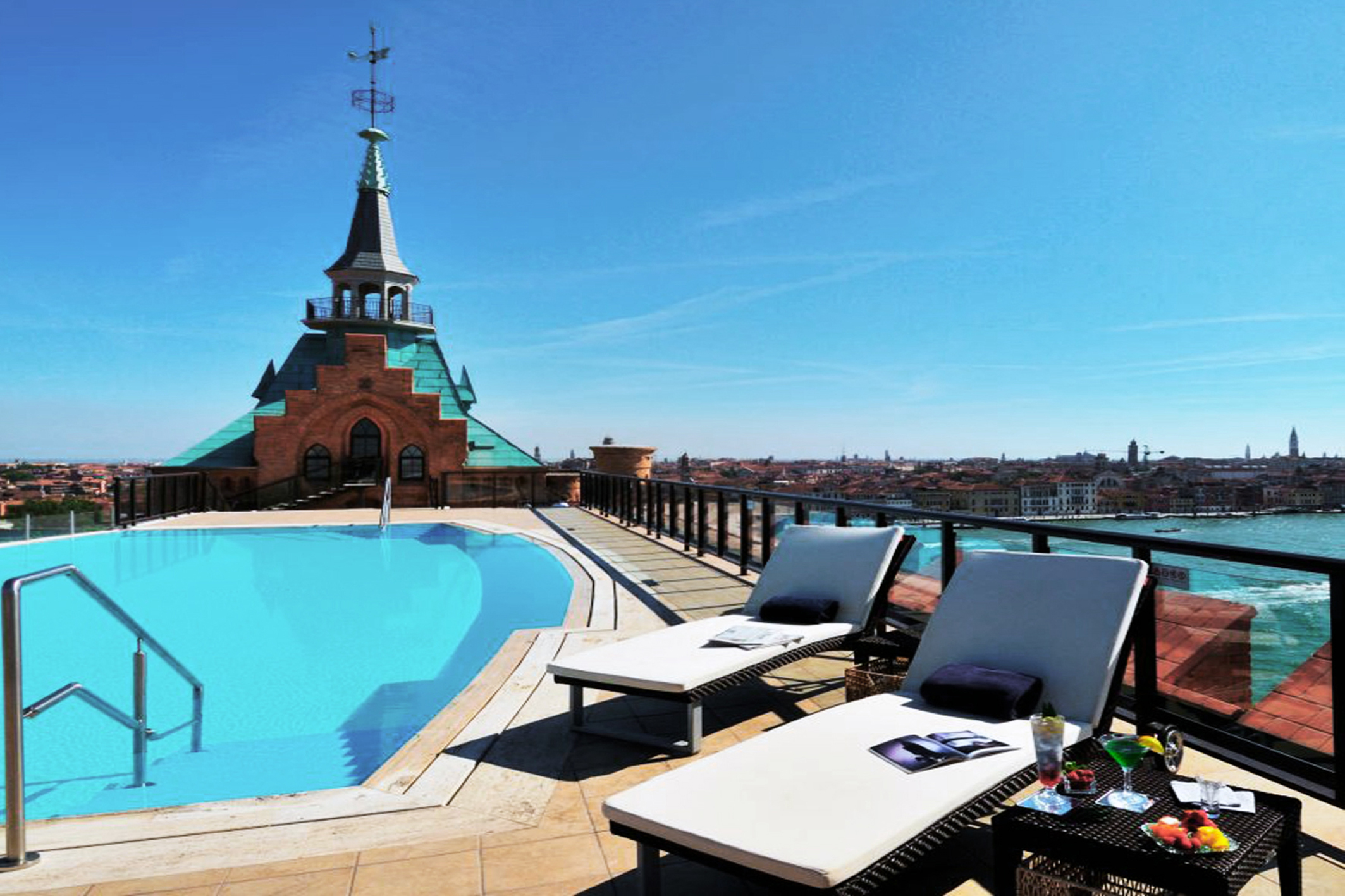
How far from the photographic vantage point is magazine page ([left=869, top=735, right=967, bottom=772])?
2293mm

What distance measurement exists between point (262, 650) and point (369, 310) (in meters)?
22.3

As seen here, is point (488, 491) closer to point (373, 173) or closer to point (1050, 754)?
point (373, 173)

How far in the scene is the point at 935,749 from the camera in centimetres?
239

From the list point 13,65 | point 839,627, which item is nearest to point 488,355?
point 13,65

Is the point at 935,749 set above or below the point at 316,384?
below

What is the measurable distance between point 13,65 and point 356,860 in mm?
13188

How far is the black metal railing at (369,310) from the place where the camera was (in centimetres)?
2619

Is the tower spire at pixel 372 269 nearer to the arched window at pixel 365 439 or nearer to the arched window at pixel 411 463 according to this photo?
the arched window at pixel 365 439

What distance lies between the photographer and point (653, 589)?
7418 millimetres

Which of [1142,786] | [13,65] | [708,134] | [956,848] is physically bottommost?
[956,848]

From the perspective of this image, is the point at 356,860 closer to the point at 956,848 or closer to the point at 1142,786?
the point at 956,848

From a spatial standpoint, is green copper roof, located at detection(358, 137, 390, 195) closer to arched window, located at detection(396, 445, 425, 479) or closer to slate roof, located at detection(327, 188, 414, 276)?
slate roof, located at detection(327, 188, 414, 276)

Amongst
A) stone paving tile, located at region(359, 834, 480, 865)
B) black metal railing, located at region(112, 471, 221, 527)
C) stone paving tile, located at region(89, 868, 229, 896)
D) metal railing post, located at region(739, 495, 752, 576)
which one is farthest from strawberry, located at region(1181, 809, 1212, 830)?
black metal railing, located at region(112, 471, 221, 527)

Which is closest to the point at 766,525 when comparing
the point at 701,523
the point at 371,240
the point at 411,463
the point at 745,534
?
the point at 745,534
